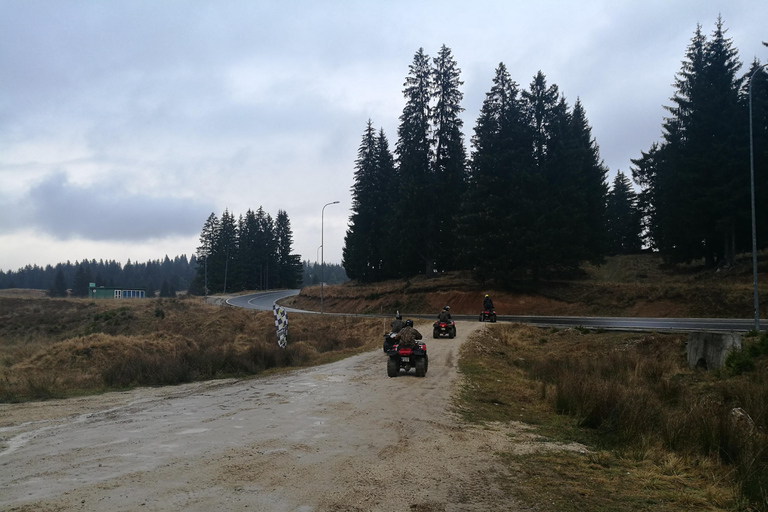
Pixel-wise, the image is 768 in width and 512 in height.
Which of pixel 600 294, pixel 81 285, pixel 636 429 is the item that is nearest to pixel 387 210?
pixel 600 294

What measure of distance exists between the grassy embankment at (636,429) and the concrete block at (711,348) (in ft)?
1.65

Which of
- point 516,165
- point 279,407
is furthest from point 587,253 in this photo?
point 279,407

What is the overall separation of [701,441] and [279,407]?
7833mm

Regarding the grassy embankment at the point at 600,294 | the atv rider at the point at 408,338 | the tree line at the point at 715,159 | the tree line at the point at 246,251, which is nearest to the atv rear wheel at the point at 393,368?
the atv rider at the point at 408,338

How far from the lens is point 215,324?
41.6 metres

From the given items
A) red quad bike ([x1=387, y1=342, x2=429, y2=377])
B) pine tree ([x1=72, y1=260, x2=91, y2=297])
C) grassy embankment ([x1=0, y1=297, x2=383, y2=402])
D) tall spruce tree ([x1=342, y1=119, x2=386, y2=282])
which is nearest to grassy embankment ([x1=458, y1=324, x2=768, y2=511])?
red quad bike ([x1=387, y1=342, x2=429, y2=377])

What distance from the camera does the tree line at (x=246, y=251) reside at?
109 m

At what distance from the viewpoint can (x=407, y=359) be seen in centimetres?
1552

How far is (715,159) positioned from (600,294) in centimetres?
1262

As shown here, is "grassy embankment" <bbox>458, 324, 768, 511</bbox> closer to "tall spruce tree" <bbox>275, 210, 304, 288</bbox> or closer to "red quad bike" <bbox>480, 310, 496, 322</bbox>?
"red quad bike" <bbox>480, 310, 496, 322</bbox>

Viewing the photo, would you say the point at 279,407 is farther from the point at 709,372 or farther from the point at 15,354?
the point at 15,354

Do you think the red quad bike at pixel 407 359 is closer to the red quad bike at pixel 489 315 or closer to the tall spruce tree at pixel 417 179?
the red quad bike at pixel 489 315

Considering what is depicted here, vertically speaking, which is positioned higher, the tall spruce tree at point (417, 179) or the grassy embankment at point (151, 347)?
the tall spruce tree at point (417, 179)

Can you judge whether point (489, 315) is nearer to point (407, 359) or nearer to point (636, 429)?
point (407, 359)
